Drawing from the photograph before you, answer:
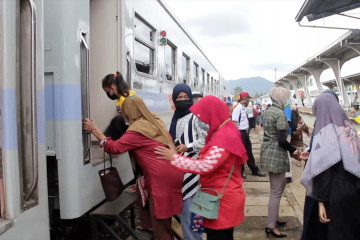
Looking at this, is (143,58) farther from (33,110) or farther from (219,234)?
(219,234)

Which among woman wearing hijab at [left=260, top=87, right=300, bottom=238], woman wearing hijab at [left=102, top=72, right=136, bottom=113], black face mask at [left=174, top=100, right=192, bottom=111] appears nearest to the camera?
woman wearing hijab at [left=102, top=72, right=136, bottom=113]

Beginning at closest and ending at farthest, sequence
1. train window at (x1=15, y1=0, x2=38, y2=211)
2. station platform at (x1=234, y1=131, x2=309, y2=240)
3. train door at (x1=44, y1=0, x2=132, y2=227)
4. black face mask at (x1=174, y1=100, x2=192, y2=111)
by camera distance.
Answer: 1. train window at (x1=15, y1=0, x2=38, y2=211)
2. train door at (x1=44, y1=0, x2=132, y2=227)
3. black face mask at (x1=174, y1=100, x2=192, y2=111)
4. station platform at (x1=234, y1=131, x2=309, y2=240)

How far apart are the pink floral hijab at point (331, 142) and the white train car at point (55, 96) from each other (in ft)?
5.54

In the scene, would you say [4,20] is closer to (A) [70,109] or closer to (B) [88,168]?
(A) [70,109]

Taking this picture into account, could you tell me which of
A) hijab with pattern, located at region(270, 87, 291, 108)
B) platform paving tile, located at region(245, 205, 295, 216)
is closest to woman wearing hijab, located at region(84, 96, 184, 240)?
hijab with pattern, located at region(270, 87, 291, 108)

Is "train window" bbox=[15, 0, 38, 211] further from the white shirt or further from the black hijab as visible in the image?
the white shirt

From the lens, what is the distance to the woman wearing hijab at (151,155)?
2799mm

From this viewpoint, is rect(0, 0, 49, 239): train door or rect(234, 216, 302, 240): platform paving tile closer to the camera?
rect(0, 0, 49, 239): train door

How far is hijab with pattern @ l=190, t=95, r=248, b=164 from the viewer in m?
2.30

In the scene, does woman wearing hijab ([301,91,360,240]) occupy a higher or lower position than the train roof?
lower

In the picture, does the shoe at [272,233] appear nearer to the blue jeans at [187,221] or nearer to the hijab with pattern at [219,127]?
the blue jeans at [187,221]

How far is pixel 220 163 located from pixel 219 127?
0.25m

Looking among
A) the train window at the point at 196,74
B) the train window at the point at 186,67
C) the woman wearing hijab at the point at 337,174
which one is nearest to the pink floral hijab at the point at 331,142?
the woman wearing hijab at the point at 337,174

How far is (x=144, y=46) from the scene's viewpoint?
14.5 ft
